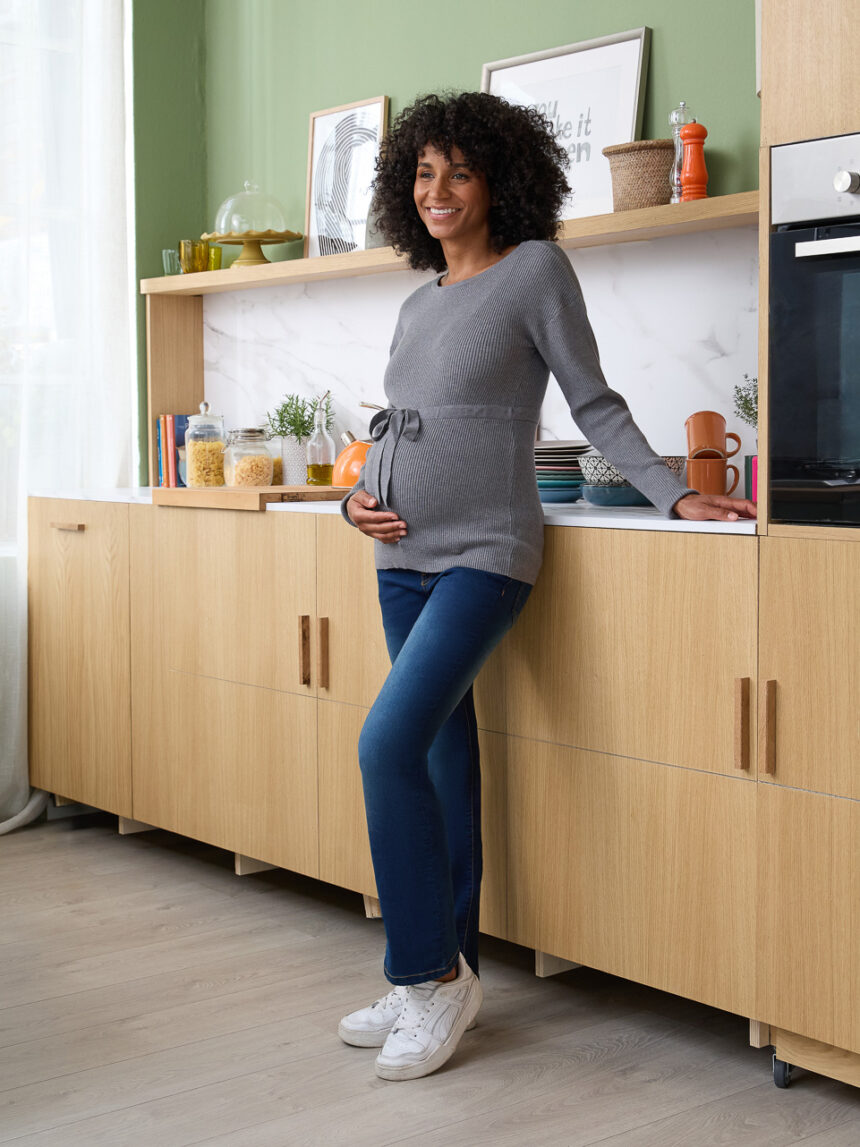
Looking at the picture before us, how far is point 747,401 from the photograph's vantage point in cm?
251

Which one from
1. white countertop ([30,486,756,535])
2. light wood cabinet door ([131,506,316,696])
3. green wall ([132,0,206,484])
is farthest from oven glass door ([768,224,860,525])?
green wall ([132,0,206,484])

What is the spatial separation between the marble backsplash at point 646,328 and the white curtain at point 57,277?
0.62 meters

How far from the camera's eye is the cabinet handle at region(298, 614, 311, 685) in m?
2.72

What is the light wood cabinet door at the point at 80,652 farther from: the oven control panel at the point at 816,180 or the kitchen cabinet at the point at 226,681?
the oven control panel at the point at 816,180

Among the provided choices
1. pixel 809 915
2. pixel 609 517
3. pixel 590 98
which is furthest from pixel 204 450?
pixel 809 915

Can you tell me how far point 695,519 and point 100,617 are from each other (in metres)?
1.76

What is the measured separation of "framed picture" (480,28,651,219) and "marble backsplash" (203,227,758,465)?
0.14 m

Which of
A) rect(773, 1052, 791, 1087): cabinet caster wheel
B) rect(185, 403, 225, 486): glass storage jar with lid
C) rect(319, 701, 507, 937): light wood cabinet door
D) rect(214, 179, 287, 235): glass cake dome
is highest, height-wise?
rect(214, 179, 287, 235): glass cake dome

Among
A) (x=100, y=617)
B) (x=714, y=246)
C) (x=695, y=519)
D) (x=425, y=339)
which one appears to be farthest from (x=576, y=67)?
(x=100, y=617)

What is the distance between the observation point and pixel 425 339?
222 centimetres

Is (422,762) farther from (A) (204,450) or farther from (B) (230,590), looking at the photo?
(A) (204,450)

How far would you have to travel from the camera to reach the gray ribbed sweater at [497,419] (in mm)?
2127

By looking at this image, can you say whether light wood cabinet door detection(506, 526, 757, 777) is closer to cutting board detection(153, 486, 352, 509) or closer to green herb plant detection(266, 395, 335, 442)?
cutting board detection(153, 486, 352, 509)

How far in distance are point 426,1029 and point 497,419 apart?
968 mm
